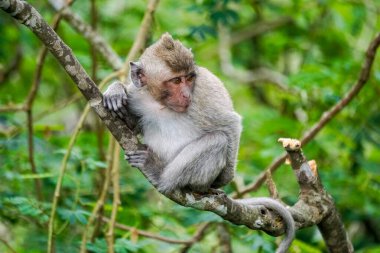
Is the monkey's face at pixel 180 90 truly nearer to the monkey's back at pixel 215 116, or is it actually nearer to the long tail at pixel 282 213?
the monkey's back at pixel 215 116

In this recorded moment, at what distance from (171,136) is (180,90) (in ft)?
1.20

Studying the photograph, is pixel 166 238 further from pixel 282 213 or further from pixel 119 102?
pixel 119 102

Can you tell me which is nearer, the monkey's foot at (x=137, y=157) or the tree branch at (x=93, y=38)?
the monkey's foot at (x=137, y=157)

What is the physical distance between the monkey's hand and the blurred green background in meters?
0.96

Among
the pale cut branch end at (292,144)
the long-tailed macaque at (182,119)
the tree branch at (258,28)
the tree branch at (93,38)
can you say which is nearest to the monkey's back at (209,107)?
the long-tailed macaque at (182,119)

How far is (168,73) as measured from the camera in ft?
16.1

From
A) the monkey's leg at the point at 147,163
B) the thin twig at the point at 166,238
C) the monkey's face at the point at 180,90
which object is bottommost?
the thin twig at the point at 166,238

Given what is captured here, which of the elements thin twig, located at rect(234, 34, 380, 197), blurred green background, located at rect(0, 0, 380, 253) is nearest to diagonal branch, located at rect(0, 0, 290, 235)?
blurred green background, located at rect(0, 0, 380, 253)

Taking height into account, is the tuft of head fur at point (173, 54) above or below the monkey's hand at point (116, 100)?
above

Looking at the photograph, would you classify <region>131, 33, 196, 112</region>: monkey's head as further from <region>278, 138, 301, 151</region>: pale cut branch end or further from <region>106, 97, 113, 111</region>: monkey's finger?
<region>278, 138, 301, 151</region>: pale cut branch end

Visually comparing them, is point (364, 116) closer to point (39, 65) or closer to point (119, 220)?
point (119, 220)

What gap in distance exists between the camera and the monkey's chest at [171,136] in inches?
196

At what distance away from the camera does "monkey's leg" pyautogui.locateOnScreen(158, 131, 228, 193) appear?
464 centimetres

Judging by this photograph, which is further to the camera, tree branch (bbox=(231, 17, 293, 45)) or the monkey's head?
tree branch (bbox=(231, 17, 293, 45))
